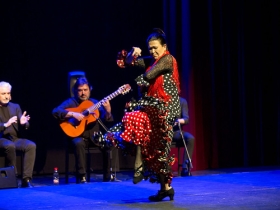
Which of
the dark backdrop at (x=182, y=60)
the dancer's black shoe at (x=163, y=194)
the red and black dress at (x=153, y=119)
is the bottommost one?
the dancer's black shoe at (x=163, y=194)

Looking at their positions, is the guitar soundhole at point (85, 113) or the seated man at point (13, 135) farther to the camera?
the guitar soundhole at point (85, 113)

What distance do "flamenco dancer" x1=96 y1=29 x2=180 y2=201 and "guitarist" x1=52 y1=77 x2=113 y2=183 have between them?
251cm

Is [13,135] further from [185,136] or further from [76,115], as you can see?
[185,136]

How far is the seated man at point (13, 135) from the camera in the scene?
636 centimetres

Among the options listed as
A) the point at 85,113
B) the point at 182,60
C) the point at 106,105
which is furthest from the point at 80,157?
the point at 182,60

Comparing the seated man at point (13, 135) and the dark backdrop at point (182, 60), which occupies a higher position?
the dark backdrop at point (182, 60)

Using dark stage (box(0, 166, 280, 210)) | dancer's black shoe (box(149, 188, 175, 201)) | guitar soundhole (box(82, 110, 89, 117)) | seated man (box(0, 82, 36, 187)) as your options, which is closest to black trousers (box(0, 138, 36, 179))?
seated man (box(0, 82, 36, 187))

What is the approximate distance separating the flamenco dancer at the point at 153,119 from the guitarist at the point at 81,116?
251cm

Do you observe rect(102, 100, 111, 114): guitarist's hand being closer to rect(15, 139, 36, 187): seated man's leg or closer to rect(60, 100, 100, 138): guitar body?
rect(60, 100, 100, 138): guitar body

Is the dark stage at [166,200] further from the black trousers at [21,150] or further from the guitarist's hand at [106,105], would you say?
the guitarist's hand at [106,105]

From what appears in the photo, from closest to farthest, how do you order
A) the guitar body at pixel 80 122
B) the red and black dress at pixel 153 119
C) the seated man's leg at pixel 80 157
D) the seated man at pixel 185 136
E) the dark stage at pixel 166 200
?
the red and black dress at pixel 153 119, the dark stage at pixel 166 200, the seated man's leg at pixel 80 157, the guitar body at pixel 80 122, the seated man at pixel 185 136

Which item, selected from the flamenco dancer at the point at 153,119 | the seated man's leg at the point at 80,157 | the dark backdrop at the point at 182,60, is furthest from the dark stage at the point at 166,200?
the dark backdrop at the point at 182,60

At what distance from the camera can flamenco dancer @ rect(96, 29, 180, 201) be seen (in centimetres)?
407

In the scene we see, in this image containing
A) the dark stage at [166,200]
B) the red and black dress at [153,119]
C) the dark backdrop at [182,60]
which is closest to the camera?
the red and black dress at [153,119]
